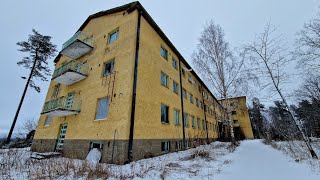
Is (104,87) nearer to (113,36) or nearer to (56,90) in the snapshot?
(113,36)

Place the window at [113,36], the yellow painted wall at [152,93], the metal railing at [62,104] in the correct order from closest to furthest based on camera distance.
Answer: the yellow painted wall at [152,93]
the metal railing at [62,104]
the window at [113,36]

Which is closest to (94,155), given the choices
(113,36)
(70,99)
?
(70,99)

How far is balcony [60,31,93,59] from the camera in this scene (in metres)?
14.1

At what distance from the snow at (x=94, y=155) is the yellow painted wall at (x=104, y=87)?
838 mm

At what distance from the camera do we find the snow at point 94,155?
29.6ft

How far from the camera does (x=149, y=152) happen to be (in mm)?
10281

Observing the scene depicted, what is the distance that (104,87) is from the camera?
11219 millimetres

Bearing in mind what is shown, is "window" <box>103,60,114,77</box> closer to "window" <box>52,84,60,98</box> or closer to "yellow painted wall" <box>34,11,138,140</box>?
"yellow painted wall" <box>34,11,138,140</box>

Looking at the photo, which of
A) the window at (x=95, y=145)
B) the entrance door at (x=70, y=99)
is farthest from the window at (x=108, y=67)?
the window at (x=95, y=145)

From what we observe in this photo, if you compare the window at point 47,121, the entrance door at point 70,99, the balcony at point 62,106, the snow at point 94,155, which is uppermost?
the entrance door at point 70,99

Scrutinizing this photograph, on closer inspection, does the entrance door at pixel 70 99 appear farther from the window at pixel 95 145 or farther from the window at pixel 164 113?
the window at pixel 164 113

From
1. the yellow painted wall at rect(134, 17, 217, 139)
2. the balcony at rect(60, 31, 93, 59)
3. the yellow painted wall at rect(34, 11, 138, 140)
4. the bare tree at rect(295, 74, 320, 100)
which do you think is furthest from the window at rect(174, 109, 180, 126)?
the bare tree at rect(295, 74, 320, 100)

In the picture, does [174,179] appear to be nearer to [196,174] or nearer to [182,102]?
[196,174]

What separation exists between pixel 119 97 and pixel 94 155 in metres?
3.86
